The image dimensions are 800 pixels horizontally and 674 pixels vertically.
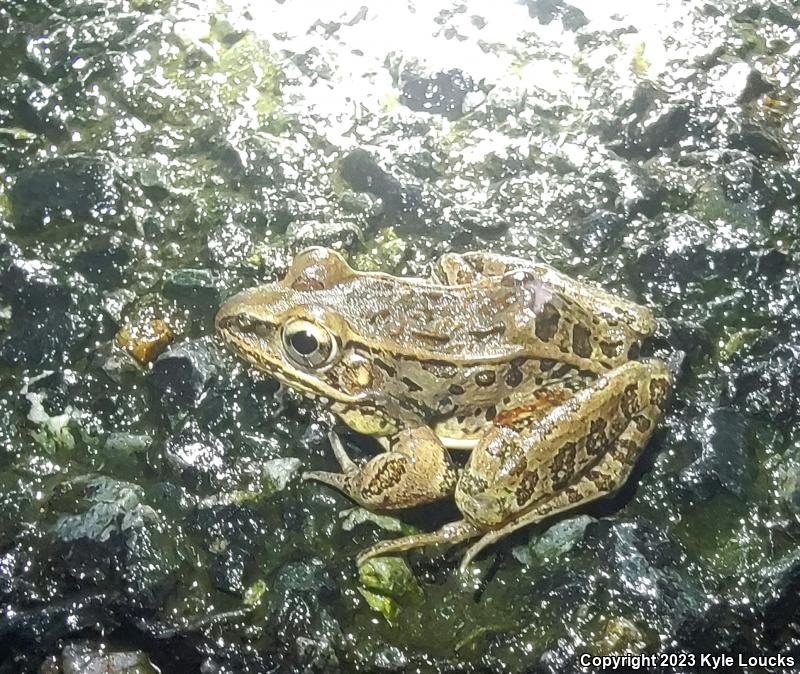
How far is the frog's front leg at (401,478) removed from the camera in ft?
8.32

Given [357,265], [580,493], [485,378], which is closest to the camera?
[580,493]

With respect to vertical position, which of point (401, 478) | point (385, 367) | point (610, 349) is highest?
point (610, 349)

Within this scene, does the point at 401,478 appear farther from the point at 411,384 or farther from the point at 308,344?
the point at 308,344

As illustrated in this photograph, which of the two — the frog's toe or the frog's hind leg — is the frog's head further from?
the frog's hind leg

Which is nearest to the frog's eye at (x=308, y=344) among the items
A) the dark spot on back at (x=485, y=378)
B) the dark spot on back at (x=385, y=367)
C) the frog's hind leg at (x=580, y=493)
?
the dark spot on back at (x=385, y=367)

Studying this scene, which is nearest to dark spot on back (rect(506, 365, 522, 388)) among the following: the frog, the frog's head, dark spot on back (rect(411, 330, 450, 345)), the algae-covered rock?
the frog

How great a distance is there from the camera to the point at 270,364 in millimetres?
2680

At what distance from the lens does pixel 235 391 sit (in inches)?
111

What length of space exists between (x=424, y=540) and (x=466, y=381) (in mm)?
565

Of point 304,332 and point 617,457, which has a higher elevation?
point 304,332

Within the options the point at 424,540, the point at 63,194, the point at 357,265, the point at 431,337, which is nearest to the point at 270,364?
the point at 431,337

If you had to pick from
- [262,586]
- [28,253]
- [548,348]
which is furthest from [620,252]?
[28,253]

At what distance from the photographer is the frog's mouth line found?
266 centimetres

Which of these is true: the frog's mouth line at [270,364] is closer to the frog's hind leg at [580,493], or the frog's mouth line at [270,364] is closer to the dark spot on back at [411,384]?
the dark spot on back at [411,384]
